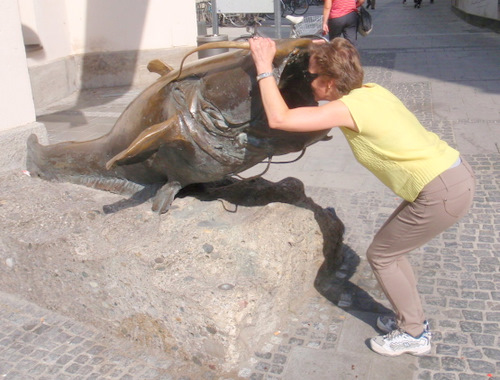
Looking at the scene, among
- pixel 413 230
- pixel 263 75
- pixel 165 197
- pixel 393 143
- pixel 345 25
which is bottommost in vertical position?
pixel 345 25

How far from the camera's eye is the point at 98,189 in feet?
13.1

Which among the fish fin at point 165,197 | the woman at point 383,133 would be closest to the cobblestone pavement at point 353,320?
the woman at point 383,133

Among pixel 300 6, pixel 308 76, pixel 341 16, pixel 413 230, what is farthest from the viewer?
pixel 300 6

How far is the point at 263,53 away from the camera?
265cm

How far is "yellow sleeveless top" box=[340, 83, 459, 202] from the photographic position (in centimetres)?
257

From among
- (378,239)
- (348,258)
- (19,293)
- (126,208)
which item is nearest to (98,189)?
(126,208)

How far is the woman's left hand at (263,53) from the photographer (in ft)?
8.66

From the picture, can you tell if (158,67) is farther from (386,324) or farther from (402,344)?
(402,344)

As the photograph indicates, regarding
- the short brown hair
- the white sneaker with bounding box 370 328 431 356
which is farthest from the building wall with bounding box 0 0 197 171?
the white sneaker with bounding box 370 328 431 356

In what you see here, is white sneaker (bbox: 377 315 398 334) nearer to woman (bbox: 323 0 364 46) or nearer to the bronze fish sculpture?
the bronze fish sculpture

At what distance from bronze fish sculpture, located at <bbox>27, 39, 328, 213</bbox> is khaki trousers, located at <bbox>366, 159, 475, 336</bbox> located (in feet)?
2.22

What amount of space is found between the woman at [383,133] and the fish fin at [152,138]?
2.08 ft

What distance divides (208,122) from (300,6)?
2011 centimetres

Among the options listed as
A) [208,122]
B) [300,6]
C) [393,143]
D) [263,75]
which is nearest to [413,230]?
[393,143]
